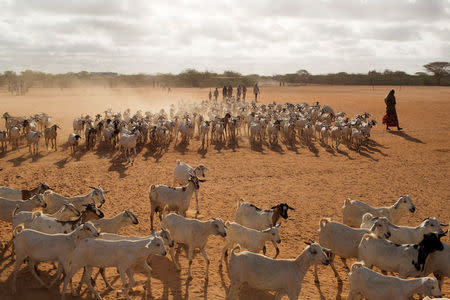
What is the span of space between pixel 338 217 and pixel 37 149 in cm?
1441

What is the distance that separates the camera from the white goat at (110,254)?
6.58 meters

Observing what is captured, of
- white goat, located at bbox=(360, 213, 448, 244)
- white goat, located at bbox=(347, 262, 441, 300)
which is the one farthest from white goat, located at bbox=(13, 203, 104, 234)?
white goat, located at bbox=(360, 213, 448, 244)

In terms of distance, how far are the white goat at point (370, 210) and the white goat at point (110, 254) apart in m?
5.07

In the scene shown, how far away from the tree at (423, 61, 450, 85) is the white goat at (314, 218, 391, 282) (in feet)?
276

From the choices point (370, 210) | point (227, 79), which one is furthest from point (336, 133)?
point (227, 79)

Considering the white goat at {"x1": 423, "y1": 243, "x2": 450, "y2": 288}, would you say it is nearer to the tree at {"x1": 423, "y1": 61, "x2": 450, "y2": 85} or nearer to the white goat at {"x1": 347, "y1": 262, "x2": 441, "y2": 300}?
the white goat at {"x1": 347, "y1": 262, "x2": 441, "y2": 300}

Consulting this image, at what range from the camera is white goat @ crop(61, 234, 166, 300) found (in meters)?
6.58

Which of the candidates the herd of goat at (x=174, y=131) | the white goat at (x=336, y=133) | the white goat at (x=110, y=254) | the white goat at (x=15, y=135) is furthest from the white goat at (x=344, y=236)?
the white goat at (x=15, y=135)

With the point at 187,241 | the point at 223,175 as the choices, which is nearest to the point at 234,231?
the point at 187,241

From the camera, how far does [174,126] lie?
22125mm

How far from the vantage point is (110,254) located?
6703 millimetres

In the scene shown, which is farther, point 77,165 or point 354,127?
point 354,127

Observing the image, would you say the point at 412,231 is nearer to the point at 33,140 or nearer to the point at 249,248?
the point at 249,248

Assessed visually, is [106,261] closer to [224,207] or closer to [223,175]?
[224,207]
